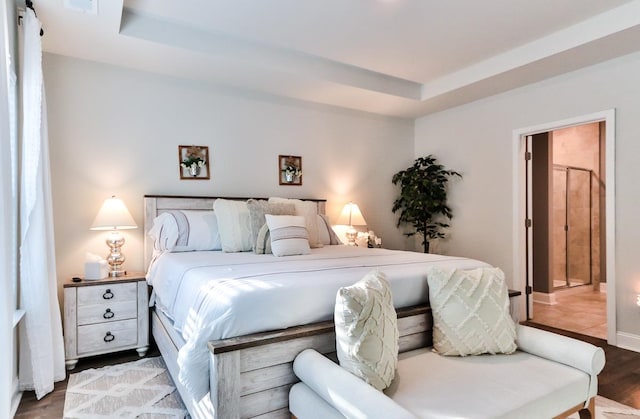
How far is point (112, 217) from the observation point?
3.00 m

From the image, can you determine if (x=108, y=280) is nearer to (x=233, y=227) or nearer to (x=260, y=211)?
(x=233, y=227)

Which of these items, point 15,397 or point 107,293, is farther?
point 107,293

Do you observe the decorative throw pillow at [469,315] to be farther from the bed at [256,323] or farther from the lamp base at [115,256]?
the lamp base at [115,256]

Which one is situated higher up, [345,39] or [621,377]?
[345,39]

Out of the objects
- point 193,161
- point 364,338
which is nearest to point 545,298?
point 364,338

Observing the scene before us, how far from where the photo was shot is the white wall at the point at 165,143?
3.13 meters

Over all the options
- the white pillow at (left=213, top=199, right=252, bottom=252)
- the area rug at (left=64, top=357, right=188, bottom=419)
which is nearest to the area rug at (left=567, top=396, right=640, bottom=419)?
the area rug at (left=64, top=357, right=188, bottom=419)

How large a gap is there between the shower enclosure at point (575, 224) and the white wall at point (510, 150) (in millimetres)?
1991

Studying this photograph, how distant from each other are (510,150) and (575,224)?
262 cm

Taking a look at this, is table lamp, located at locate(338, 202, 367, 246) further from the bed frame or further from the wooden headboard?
the bed frame

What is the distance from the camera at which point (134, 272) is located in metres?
3.28

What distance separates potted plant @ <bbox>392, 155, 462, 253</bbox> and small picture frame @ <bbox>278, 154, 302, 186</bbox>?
1.44 meters

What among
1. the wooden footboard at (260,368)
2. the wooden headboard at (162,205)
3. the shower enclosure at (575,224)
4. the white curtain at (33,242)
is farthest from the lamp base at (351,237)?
the shower enclosure at (575,224)

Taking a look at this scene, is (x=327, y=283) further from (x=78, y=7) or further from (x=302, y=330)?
(x=78, y=7)
